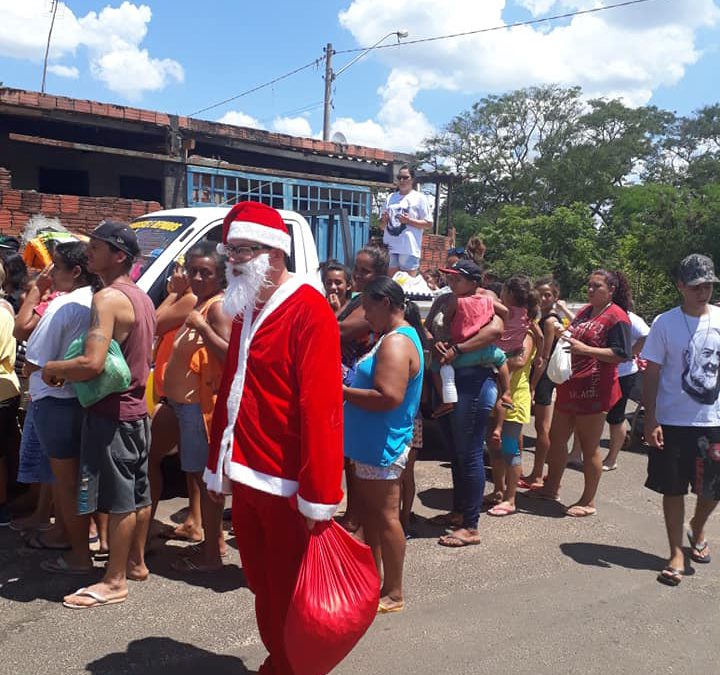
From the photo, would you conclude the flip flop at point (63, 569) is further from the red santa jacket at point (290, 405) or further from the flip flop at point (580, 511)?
the flip flop at point (580, 511)

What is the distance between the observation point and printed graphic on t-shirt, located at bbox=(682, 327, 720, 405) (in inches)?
176

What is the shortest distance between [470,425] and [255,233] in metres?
2.51

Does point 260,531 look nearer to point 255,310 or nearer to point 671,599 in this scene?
point 255,310

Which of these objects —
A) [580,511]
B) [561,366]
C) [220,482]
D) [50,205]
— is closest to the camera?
[220,482]

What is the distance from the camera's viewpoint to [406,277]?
27.0 ft

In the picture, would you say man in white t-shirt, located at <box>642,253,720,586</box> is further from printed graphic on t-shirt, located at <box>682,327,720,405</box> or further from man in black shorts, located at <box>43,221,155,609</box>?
man in black shorts, located at <box>43,221,155,609</box>

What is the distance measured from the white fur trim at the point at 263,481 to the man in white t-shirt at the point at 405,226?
5.81m

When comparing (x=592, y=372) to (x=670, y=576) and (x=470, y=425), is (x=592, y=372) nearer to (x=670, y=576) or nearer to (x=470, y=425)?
(x=470, y=425)

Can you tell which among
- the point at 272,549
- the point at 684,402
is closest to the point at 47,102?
the point at 684,402

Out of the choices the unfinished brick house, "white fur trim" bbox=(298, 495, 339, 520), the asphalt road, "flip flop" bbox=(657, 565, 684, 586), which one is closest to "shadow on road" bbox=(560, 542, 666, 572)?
the asphalt road

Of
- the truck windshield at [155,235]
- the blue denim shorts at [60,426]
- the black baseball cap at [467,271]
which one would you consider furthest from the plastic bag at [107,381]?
the black baseball cap at [467,271]

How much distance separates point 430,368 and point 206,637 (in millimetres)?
2179

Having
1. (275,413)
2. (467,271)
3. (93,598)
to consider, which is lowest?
(93,598)

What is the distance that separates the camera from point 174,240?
5.91 metres
